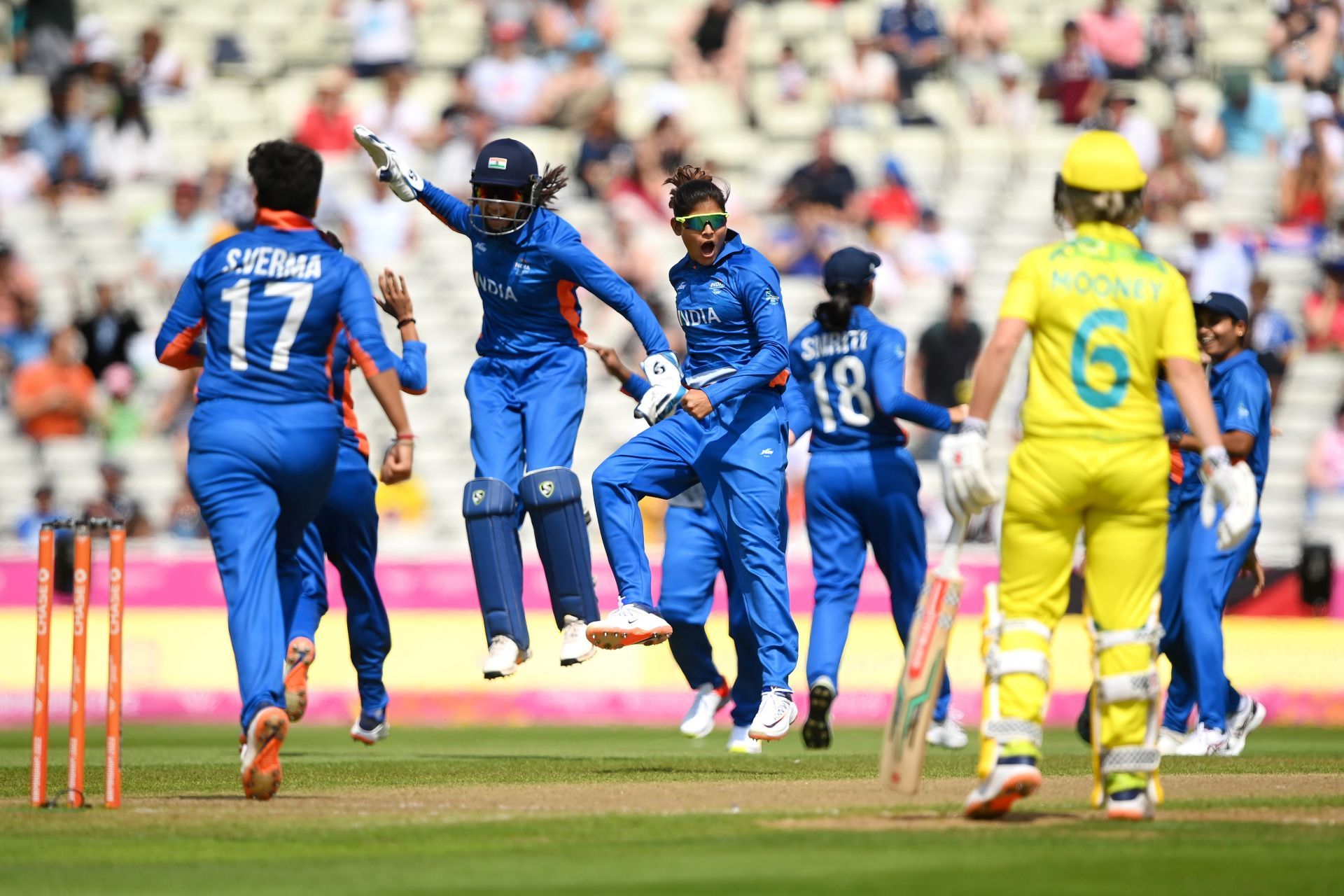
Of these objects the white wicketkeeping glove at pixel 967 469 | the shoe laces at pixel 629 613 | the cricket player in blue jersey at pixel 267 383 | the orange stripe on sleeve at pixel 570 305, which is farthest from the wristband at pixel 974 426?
the orange stripe on sleeve at pixel 570 305

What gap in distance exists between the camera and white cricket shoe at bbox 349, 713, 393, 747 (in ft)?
38.5

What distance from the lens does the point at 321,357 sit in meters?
8.60

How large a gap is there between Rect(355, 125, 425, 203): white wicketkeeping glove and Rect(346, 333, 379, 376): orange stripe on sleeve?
260cm

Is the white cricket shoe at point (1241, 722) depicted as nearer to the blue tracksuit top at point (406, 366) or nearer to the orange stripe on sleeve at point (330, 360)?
the blue tracksuit top at point (406, 366)

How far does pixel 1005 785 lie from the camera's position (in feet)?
23.9

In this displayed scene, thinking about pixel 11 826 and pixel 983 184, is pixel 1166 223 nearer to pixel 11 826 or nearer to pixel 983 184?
pixel 983 184

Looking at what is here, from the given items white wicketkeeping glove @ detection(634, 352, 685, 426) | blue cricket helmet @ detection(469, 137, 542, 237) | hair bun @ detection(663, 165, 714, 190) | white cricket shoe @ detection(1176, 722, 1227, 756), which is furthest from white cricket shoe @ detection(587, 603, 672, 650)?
white cricket shoe @ detection(1176, 722, 1227, 756)

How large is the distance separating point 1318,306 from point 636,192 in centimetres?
708

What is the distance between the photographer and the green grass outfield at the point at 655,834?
20.2 ft

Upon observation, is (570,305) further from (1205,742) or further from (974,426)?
(1205,742)

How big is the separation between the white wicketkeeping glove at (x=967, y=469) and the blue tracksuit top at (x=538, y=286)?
11.0 feet

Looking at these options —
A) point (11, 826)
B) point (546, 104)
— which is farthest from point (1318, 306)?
point (11, 826)

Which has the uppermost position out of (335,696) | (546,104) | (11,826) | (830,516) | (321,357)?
(546,104)

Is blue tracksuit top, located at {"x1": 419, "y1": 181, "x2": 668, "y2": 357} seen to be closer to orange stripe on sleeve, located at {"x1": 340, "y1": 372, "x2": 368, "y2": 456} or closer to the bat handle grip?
orange stripe on sleeve, located at {"x1": 340, "y1": 372, "x2": 368, "y2": 456}
